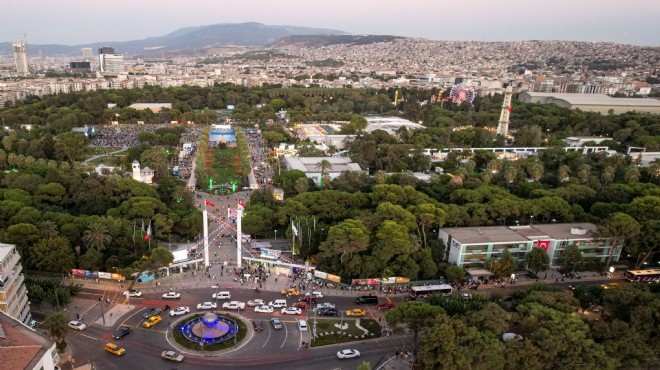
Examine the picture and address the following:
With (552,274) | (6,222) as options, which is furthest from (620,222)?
(6,222)

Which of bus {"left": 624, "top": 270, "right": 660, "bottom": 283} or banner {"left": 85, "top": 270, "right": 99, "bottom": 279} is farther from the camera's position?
bus {"left": 624, "top": 270, "right": 660, "bottom": 283}

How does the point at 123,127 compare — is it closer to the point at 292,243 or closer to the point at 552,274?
the point at 292,243

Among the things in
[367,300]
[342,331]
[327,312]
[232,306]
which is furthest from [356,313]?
[232,306]

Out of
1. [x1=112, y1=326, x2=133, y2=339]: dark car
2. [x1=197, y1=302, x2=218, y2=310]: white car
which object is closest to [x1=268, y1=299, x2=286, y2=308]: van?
[x1=197, y1=302, x2=218, y2=310]: white car

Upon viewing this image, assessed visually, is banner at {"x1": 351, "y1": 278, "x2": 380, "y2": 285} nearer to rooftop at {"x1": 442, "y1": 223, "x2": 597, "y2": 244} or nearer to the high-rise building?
rooftop at {"x1": 442, "y1": 223, "x2": 597, "y2": 244}

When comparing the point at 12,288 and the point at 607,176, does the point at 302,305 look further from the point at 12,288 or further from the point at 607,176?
the point at 607,176
